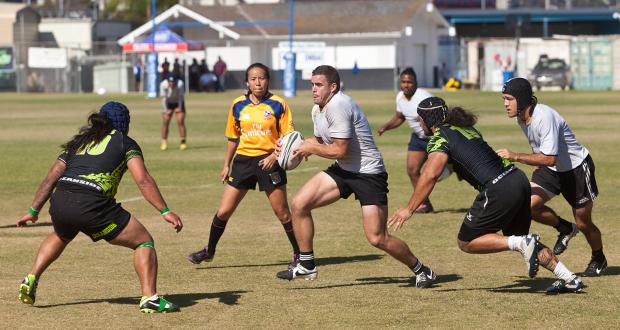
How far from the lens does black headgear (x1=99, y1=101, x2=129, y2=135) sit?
31.7 ft

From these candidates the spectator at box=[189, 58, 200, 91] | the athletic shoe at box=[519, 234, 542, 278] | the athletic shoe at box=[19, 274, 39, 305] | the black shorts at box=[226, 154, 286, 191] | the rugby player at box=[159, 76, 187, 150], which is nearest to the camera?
the athletic shoe at box=[19, 274, 39, 305]

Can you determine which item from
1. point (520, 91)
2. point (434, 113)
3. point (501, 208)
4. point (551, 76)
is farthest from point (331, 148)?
point (551, 76)

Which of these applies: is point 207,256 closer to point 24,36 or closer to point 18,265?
point 18,265

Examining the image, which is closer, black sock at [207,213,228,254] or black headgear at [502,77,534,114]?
black headgear at [502,77,534,114]

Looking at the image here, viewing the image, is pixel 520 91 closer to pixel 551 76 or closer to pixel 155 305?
pixel 155 305

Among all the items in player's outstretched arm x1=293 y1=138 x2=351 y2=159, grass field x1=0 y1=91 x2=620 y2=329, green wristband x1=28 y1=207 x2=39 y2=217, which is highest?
player's outstretched arm x1=293 y1=138 x2=351 y2=159

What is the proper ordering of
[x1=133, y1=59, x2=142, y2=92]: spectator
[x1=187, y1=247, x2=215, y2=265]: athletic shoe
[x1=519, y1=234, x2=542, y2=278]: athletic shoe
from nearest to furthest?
[x1=519, y1=234, x2=542, y2=278]: athletic shoe
[x1=187, y1=247, x2=215, y2=265]: athletic shoe
[x1=133, y1=59, x2=142, y2=92]: spectator

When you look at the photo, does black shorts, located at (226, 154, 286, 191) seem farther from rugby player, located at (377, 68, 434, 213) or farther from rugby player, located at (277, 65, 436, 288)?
rugby player, located at (377, 68, 434, 213)

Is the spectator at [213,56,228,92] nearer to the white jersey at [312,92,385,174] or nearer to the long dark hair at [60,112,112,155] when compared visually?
the white jersey at [312,92,385,174]

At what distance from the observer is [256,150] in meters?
12.5

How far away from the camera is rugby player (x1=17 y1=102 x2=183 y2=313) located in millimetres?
9492

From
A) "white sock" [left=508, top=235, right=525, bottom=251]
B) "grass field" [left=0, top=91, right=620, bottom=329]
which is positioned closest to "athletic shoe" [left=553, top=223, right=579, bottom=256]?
"grass field" [left=0, top=91, right=620, bottom=329]

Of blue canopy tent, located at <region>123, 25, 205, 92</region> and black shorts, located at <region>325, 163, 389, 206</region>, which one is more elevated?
blue canopy tent, located at <region>123, 25, 205, 92</region>

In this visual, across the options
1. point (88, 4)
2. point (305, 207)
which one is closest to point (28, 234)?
point (305, 207)
